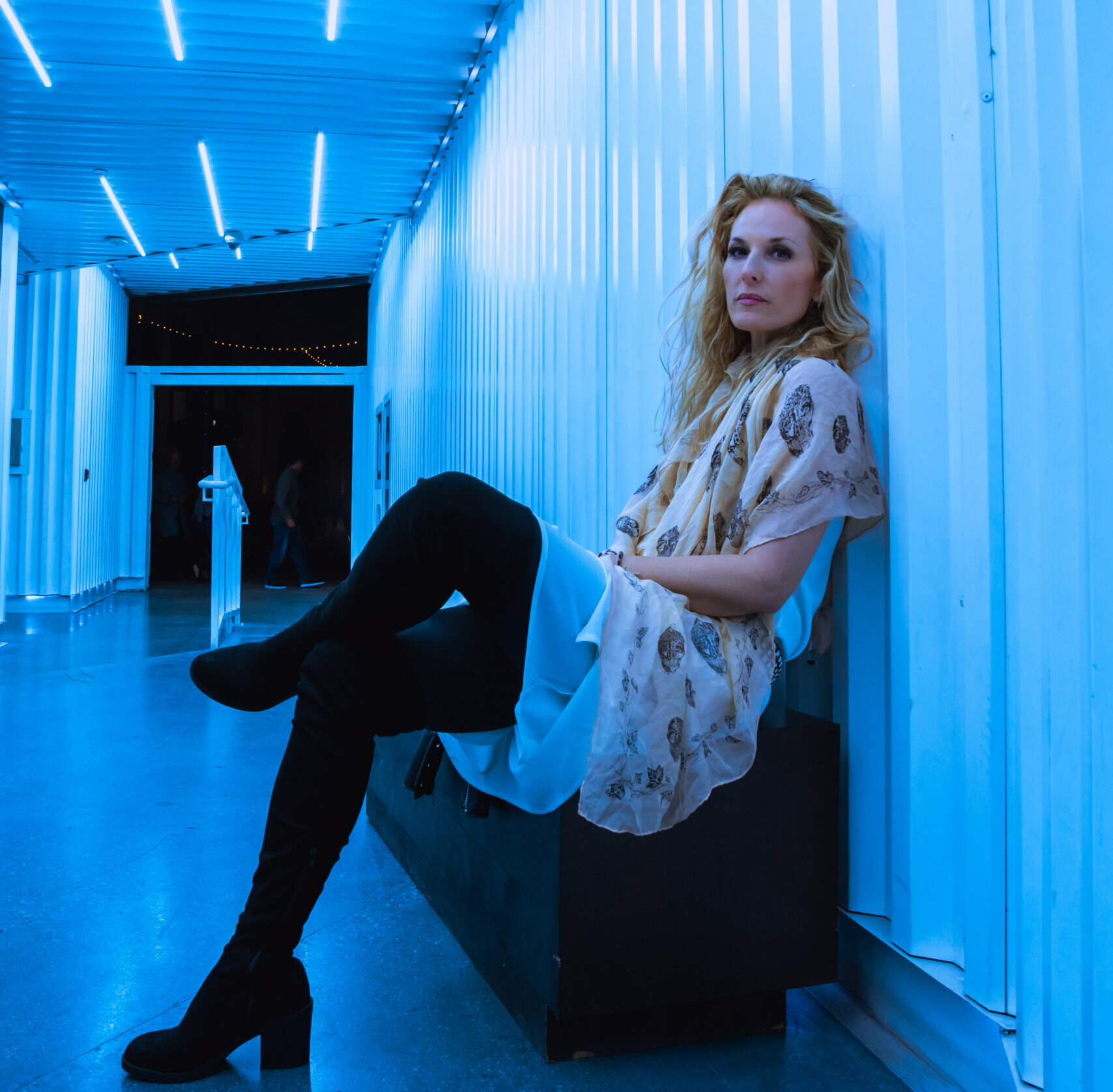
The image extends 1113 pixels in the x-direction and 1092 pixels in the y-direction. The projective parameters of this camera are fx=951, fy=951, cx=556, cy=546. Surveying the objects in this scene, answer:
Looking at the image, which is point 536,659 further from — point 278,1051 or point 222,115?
point 222,115

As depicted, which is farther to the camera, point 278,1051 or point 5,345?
point 5,345

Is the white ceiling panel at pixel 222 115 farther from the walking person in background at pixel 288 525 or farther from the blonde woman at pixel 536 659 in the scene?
the blonde woman at pixel 536 659

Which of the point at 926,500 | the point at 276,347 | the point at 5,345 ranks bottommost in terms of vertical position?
the point at 926,500

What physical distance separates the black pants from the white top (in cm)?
3

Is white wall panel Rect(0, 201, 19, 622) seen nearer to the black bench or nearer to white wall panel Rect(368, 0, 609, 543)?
white wall panel Rect(368, 0, 609, 543)

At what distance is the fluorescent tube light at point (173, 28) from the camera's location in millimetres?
4232

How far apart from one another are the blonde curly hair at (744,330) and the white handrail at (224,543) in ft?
12.5

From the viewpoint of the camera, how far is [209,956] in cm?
156

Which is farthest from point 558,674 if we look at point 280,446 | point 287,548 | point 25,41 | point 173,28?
point 280,446

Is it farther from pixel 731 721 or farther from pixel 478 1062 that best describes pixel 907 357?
pixel 478 1062

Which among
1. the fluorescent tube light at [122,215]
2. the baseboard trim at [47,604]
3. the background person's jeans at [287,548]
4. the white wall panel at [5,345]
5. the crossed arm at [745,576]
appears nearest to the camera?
the crossed arm at [745,576]

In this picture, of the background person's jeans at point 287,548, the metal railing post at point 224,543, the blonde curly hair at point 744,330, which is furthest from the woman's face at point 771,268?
the background person's jeans at point 287,548

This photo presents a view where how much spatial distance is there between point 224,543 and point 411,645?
4.59 m

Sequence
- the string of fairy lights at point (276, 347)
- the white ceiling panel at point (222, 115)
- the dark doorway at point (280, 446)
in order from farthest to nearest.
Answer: the dark doorway at point (280, 446) → the string of fairy lights at point (276, 347) → the white ceiling panel at point (222, 115)
